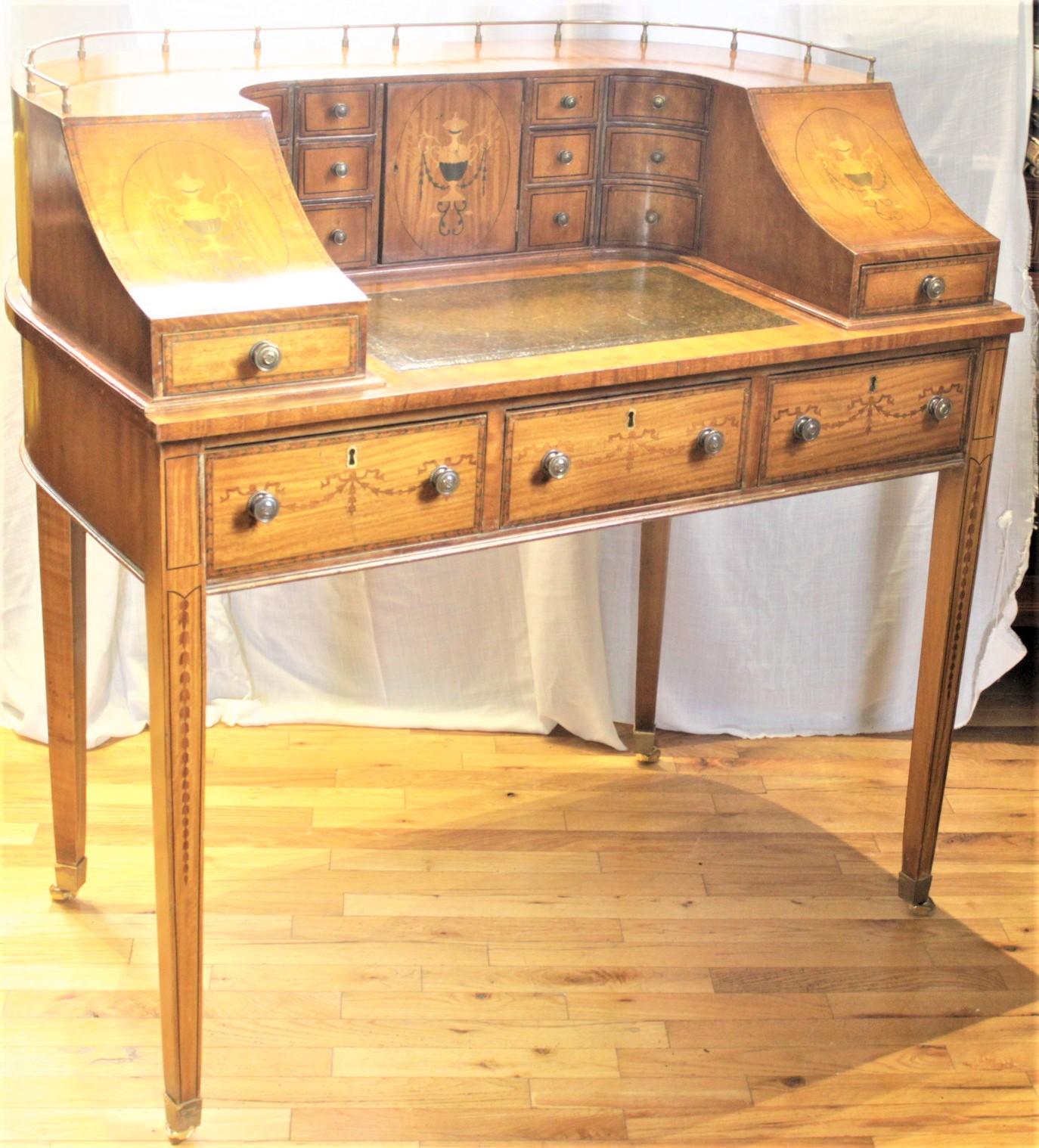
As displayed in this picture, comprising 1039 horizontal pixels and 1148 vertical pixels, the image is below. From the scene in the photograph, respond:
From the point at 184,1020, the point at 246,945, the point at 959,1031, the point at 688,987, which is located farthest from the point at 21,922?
the point at 959,1031

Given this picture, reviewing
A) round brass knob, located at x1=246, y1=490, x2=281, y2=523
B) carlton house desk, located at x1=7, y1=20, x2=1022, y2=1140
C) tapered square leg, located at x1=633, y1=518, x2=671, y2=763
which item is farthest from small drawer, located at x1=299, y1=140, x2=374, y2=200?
tapered square leg, located at x1=633, y1=518, x2=671, y2=763

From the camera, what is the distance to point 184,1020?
7.34 ft

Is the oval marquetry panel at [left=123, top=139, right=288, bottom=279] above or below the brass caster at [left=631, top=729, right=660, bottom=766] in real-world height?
above

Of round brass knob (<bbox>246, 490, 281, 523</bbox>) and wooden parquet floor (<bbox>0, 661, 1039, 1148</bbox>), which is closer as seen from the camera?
round brass knob (<bbox>246, 490, 281, 523</bbox>)

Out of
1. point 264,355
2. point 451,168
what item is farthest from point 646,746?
point 264,355

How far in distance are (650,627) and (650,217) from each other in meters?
0.87

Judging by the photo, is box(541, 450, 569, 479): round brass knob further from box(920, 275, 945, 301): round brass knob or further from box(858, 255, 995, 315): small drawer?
box(920, 275, 945, 301): round brass knob

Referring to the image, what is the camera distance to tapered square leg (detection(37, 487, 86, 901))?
99.8 inches

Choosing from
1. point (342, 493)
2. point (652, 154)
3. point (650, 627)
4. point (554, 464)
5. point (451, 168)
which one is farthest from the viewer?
point (650, 627)

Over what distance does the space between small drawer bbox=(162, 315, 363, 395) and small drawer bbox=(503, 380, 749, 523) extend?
10.2 inches

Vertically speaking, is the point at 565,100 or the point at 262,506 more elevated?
the point at 565,100

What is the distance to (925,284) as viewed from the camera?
2441mm

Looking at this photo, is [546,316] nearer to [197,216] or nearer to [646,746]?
[197,216]


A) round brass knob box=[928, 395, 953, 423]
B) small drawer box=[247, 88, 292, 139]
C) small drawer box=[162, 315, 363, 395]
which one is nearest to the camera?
small drawer box=[162, 315, 363, 395]
